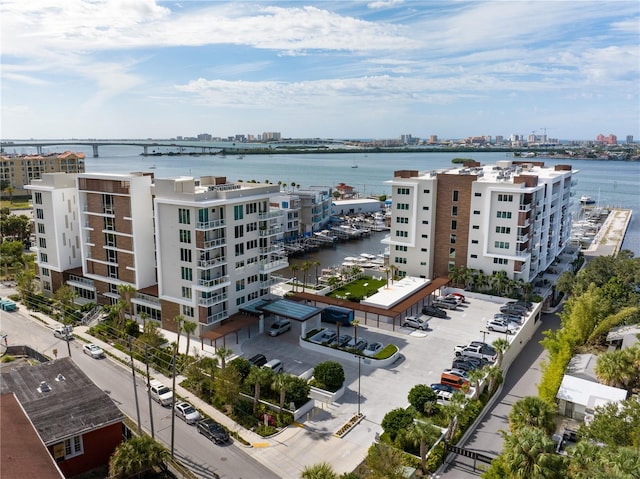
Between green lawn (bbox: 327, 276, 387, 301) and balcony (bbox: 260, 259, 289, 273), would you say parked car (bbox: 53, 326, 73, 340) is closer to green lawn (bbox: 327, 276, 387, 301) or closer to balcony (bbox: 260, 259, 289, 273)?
balcony (bbox: 260, 259, 289, 273)

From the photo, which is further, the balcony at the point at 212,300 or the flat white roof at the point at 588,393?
the balcony at the point at 212,300

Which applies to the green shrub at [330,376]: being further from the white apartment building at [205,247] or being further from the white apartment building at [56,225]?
the white apartment building at [56,225]

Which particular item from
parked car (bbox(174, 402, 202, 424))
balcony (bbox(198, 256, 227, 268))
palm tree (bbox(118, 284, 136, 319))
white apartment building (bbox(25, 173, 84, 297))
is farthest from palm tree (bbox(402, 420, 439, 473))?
white apartment building (bbox(25, 173, 84, 297))

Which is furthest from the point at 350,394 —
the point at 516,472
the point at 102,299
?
the point at 102,299

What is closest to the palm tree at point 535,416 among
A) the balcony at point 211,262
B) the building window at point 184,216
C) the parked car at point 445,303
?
the parked car at point 445,303

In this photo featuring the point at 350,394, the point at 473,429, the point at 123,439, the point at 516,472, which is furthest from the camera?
the point at 350,394

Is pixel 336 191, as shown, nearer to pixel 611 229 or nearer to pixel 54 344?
pixel 611 229
